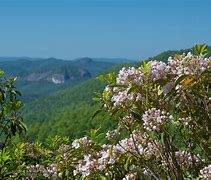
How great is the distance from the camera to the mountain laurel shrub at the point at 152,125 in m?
3.61

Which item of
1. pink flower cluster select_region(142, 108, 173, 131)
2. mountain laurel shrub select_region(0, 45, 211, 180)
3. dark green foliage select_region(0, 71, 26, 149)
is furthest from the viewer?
dark green foliage select_region(0, 71, 26, 149)

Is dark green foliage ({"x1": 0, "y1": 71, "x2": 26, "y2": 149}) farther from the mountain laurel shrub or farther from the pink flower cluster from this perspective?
the pink flower cluster

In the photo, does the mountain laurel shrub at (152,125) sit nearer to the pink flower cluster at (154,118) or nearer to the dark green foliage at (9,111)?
the pink flower cluster at (154,118)

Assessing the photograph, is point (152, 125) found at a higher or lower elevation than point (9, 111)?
higher

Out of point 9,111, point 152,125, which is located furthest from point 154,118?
point 9,111

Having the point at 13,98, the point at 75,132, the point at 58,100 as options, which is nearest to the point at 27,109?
the point at 58,100

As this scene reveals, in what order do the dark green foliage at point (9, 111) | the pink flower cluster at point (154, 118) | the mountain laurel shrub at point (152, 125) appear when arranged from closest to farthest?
1. the pink flower cluster at point (154, 118)
2. the mountain laurel shrub at point (152, 125)
3. the dark green foliage at point (9, 111)

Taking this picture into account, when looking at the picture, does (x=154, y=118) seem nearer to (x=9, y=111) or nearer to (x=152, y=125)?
(x=152, y=125)

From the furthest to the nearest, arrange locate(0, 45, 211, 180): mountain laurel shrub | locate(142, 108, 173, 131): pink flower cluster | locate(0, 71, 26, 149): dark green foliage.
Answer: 1. locate(0, 71, 26, 149): dark green foliage
2. locate(0, 45, 211, 180): mountain laurel shrub
3. locate(142, 108, 173, 131): pink flower cluster

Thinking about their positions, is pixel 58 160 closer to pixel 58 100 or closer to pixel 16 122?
pixel 16 122

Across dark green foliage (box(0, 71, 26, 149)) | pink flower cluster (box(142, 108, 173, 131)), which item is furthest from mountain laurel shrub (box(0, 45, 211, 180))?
dark green foliage (box(0, 71, 26, 149))

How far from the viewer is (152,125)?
11.6 ft

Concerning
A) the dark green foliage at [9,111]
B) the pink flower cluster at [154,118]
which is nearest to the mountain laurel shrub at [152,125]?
the pink flower cluster at [154,118]

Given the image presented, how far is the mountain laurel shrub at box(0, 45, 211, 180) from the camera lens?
11.8 ft
